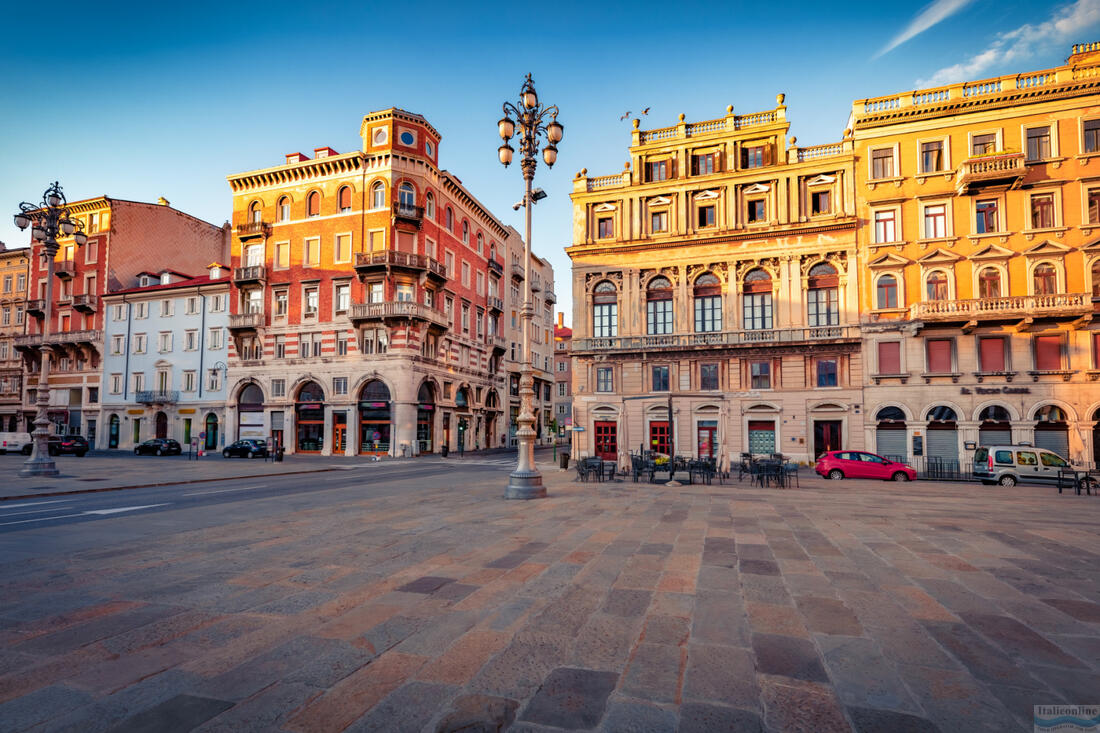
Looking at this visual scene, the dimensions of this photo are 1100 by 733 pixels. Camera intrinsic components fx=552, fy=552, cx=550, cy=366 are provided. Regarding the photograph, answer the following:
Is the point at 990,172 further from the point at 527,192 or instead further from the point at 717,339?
the point at 527,192

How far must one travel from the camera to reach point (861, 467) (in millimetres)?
24844

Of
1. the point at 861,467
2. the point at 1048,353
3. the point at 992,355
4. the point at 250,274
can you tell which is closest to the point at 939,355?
the point at 992,355

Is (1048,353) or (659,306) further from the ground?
(659,306)

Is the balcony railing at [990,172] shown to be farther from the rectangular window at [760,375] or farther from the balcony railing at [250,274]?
the balcony railing at [250,274]

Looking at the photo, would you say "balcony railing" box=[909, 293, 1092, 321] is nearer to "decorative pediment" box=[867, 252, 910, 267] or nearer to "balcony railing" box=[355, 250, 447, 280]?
"decorative pediment" box=[867, 252, 910, 267]

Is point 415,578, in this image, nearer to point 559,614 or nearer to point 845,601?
point 559,614

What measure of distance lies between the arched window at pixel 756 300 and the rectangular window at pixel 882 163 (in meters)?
8.11

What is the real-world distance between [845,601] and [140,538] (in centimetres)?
1025

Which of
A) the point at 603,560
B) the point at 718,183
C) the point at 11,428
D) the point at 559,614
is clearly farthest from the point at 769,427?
the point at 11,428

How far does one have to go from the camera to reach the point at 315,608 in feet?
17.6

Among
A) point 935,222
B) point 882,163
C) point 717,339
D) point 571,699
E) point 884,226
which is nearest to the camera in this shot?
point 571,699

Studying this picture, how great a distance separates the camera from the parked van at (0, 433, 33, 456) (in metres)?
41.3

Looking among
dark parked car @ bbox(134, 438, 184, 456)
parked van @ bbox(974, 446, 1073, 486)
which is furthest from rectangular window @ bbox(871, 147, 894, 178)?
dark parked car @ bbox(134, 438, 184, 456)

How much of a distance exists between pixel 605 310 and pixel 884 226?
16.5 metres
